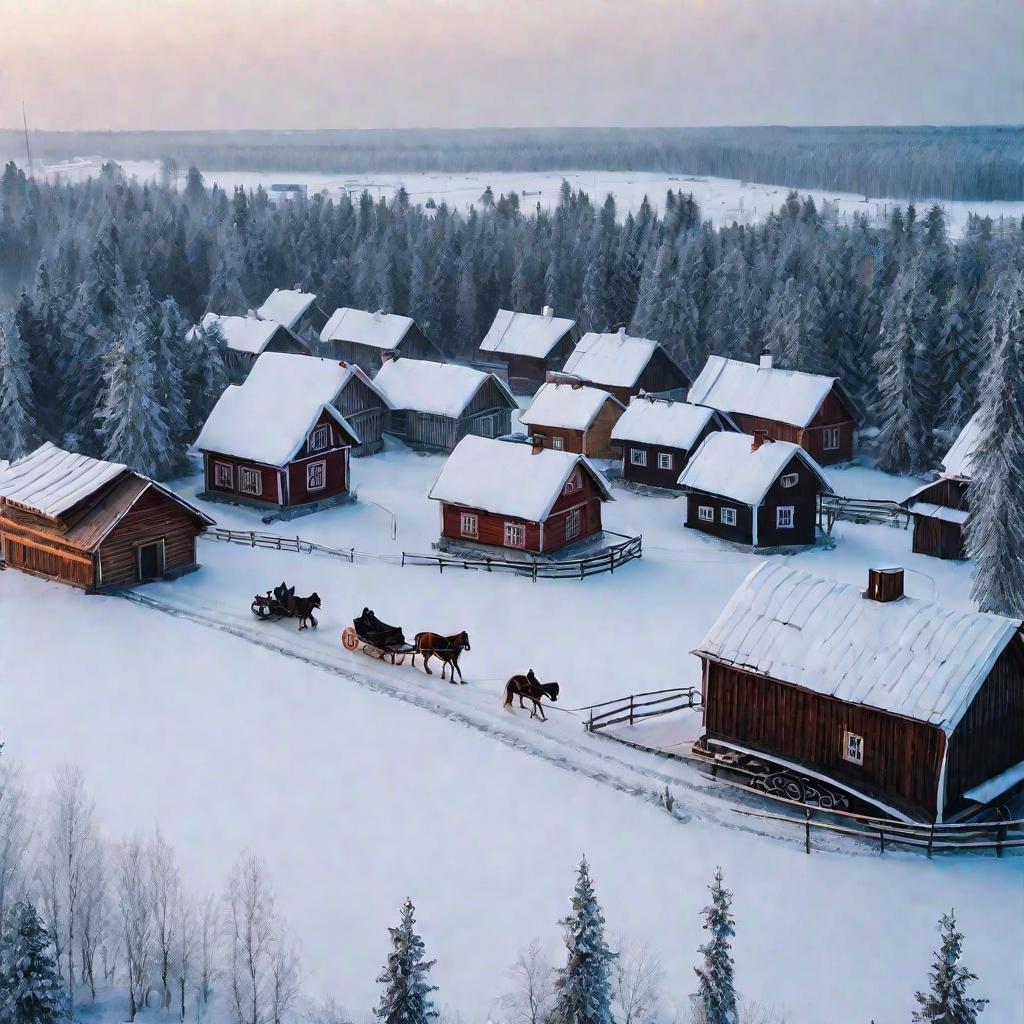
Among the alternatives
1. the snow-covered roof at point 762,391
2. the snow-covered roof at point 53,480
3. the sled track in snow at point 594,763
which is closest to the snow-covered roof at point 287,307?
the snow-covered roof at point 762,391

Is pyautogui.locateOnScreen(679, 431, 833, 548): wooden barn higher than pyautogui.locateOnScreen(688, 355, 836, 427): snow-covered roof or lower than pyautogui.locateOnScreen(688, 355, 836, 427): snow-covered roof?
lower

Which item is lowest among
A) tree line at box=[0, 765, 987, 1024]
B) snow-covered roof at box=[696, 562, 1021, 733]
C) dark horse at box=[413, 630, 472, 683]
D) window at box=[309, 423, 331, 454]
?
tree line at box=[0, 765, 987, 1024]

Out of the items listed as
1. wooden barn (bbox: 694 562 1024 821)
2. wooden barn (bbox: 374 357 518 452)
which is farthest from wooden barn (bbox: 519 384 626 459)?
wooden barn (bbox: 694 562 1024 821)

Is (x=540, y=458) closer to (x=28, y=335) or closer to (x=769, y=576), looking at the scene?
(x=769, y=576)

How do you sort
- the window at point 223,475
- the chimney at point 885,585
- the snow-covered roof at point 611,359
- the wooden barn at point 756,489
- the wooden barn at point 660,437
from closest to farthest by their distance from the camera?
the chimney at point 885,585 → the wooden barn at point 756,489 → the window at point 223,475 → the wooden barn at point 660,437 → the snow-covered roof at point 611,359

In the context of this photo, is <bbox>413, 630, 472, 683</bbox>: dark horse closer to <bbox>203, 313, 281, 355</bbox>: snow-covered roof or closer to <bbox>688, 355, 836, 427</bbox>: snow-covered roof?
<bbox>688, 355, 836, 427</bbox>: snow-covered roof

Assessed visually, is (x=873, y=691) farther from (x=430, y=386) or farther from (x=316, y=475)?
(x=430, y=386)

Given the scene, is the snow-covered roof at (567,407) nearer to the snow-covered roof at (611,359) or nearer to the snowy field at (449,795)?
the snow-covered roof at (611,359)
